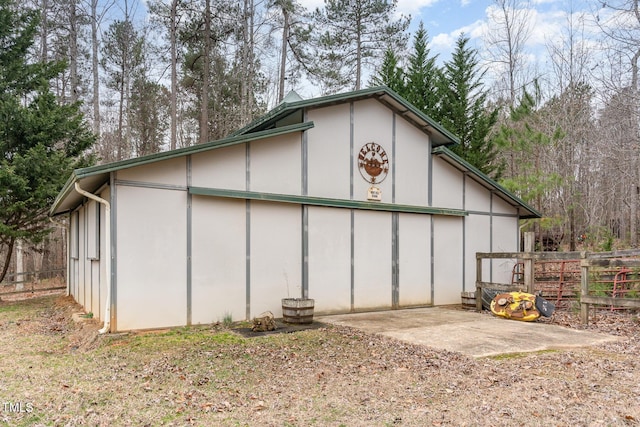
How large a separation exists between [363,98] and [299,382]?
663cm

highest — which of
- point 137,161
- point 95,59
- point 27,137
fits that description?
point 95,59

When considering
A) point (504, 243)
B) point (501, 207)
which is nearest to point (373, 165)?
point (501, 207)

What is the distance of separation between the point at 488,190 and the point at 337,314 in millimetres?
5386

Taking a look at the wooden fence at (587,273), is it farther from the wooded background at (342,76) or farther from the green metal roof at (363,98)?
the wooded background at (342,76)

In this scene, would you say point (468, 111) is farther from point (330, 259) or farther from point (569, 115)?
point (330, 259)

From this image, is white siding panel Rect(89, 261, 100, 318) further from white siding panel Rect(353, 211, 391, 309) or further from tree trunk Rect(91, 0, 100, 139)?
tree trunk Rect(91, 0, 100, 139)

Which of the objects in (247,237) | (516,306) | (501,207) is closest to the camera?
(247,237)

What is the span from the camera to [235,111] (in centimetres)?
2191

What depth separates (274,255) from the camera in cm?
826

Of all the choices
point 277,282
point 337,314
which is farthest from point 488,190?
point 277,282

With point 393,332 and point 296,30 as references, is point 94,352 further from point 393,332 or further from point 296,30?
point 296,30

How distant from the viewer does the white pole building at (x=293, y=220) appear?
23.2ft

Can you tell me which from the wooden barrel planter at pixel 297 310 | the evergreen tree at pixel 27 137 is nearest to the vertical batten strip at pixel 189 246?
the wooden barrel planter at pixel 297 310

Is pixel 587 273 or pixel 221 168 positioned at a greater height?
pixel 221 168
